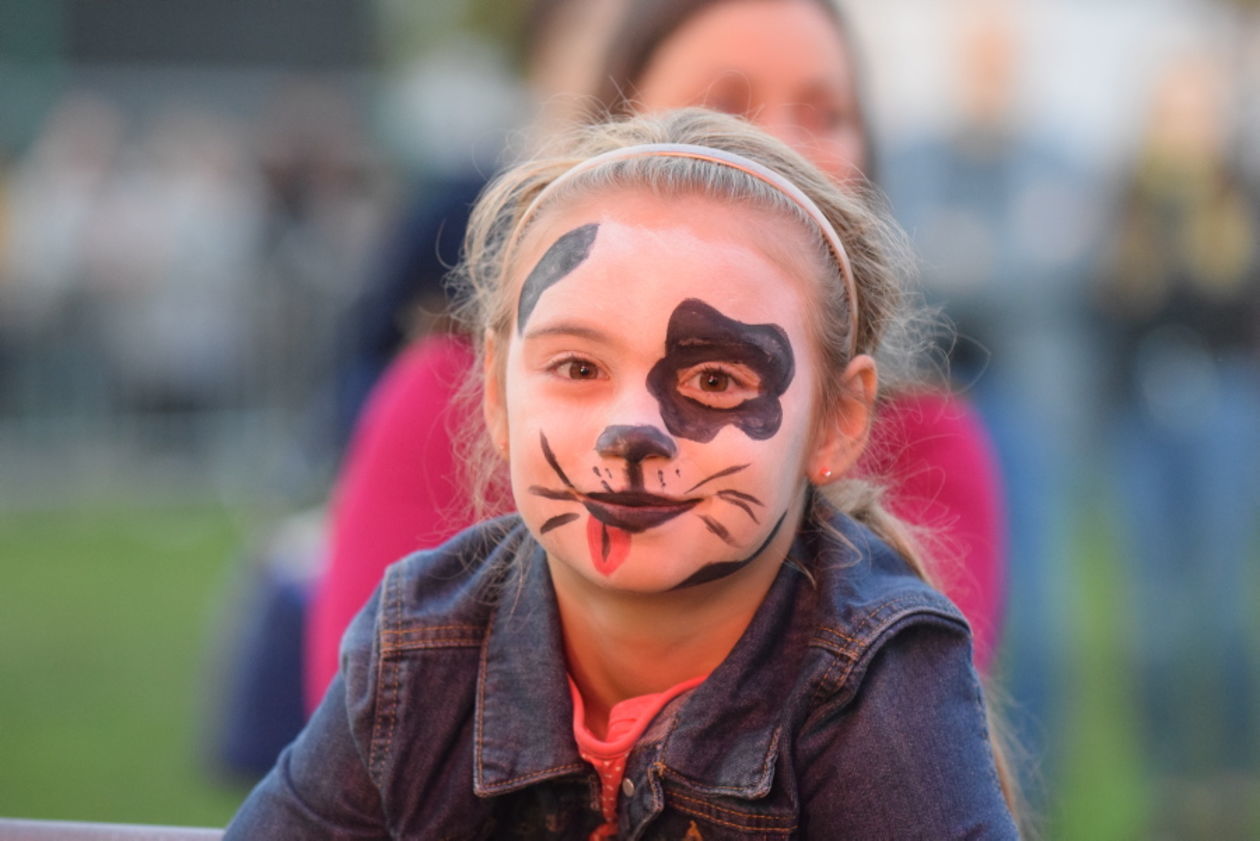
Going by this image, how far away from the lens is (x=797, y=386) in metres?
1.56

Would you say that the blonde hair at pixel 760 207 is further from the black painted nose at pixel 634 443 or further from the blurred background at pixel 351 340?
the blurred background at pixel 351 340

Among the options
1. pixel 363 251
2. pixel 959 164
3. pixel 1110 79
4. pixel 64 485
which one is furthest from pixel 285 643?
pixel 1110 79

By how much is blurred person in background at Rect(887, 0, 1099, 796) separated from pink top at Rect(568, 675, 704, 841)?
1191 millimetres

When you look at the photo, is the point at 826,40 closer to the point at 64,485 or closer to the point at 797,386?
Answer: the point at 797,386

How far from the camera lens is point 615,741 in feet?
5.33

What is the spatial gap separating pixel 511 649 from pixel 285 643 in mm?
1656

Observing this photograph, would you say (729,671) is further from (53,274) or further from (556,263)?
(53,274)

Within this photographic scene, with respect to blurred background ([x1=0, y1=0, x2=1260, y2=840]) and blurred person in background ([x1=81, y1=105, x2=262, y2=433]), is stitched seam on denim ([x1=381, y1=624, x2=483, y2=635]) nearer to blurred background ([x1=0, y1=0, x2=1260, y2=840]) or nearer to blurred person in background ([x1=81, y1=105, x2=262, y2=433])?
blurred background ([x1=0, y1=0, x2=1260, y2=840])

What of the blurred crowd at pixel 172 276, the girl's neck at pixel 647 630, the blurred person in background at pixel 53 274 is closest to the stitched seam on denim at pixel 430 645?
the girl's neck at pixel 647 630

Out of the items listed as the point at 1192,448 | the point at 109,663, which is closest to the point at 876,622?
the point at 1192,448

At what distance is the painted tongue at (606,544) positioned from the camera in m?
1.49

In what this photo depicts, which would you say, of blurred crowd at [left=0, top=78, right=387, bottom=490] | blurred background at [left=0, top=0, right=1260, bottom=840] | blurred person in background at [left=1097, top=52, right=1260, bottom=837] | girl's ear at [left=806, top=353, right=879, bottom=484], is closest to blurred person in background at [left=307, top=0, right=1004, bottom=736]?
blurred background at [left=0, top=0, right=1260, bottom=840]

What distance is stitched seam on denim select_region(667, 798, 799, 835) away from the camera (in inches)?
59.4

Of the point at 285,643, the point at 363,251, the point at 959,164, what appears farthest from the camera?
the point at 363,251
